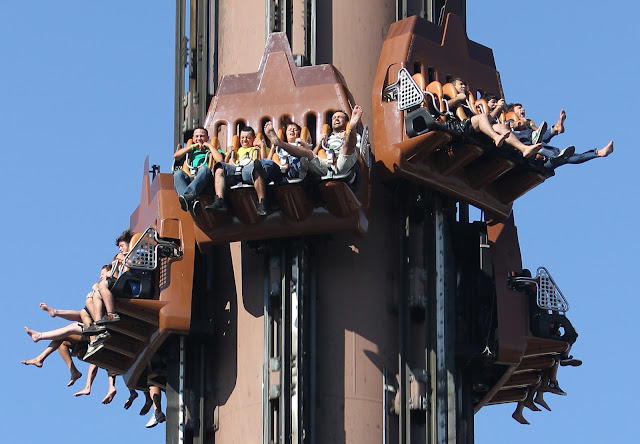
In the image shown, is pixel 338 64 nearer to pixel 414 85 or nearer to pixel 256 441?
pixel 414 85

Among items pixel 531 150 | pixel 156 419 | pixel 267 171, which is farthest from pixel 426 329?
pixel 156 419

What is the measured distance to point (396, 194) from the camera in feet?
164

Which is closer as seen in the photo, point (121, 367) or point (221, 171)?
point (221, 171)

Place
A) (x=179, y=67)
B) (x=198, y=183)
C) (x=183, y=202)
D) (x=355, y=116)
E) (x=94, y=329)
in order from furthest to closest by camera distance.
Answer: (x=179, y=67), (x=94, y=329), (x=183, y=202), (x=198, y=183), (x=355, y=116)

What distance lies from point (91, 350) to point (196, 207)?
4.21 metres

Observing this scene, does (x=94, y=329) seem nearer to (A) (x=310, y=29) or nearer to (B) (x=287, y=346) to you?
(B) (x=287, y=346)

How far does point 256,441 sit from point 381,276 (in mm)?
4099

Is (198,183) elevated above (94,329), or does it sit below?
above

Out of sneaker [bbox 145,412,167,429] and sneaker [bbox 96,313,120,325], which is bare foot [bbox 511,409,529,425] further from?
sneaker [bbox 96,313,120,325]

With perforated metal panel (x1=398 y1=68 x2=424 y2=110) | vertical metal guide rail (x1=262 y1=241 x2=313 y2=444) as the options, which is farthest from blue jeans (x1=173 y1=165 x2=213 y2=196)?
perforated metal panel (x1=398 y1=68 x2=424 y2=110)

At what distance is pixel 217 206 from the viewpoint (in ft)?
156

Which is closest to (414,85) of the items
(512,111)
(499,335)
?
(512,111)

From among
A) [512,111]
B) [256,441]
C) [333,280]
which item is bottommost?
[256,441]

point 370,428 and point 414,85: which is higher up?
point 414,85
